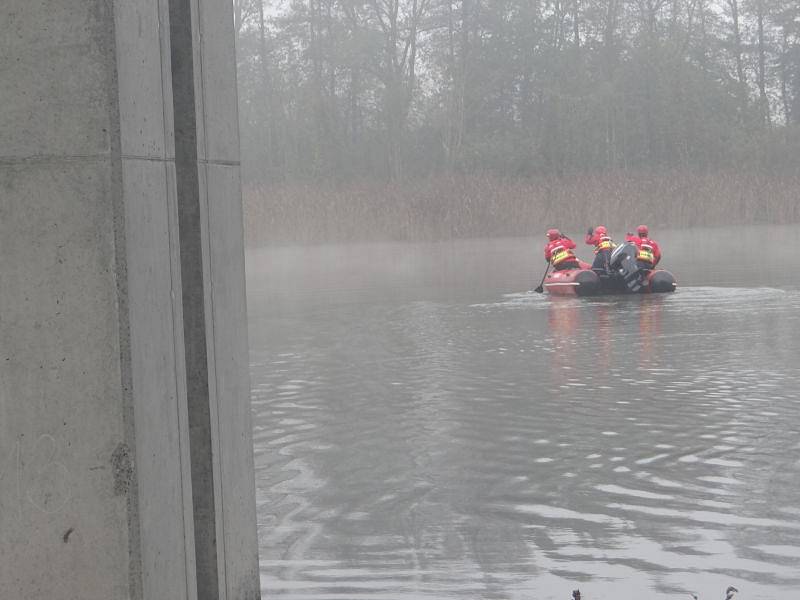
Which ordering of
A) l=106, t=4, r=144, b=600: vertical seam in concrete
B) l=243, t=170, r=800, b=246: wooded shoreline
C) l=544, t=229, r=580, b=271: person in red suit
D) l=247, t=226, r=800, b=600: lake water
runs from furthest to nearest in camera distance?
l=243, t=170, r=800, b=246: wooded shoreline
l=544, t=229, r=580, b=271: person in red suit
l=247, t=226, r=800, b=600: lake water
l=106, t=4, r=144, b=600: vertical seam in concrete

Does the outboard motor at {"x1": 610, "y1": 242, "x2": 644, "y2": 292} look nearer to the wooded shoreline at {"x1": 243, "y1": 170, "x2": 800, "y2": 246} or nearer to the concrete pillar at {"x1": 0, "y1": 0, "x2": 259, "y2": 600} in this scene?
the concrete pillar at {"x1": 0, "y1": 0, "x2": 259, "y2": 600}

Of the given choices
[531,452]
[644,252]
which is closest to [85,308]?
[531,452]

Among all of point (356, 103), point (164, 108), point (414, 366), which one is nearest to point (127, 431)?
point (164, 108)

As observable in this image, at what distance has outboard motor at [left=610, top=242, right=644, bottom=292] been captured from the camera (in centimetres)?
2102

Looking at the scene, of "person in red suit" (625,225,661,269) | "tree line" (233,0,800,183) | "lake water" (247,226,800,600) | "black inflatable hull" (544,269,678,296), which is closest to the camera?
"lake water" (247,226,800,600)

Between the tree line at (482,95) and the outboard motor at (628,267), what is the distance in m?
36.2

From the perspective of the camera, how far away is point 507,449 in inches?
344

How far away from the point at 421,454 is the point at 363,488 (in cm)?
108

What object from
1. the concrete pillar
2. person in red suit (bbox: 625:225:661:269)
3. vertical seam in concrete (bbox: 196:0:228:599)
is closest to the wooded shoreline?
person in red suit (bbox: 625:225:661:269)

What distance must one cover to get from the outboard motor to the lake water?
1599 mm

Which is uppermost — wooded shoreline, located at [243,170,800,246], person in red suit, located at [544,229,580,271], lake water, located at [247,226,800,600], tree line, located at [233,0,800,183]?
tree line, located at [233,0,800,183]

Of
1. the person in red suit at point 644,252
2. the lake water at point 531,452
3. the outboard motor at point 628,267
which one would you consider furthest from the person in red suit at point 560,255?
the lake water at point 531,452

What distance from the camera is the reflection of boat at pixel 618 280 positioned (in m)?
21.1

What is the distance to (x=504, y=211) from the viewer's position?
130ft
